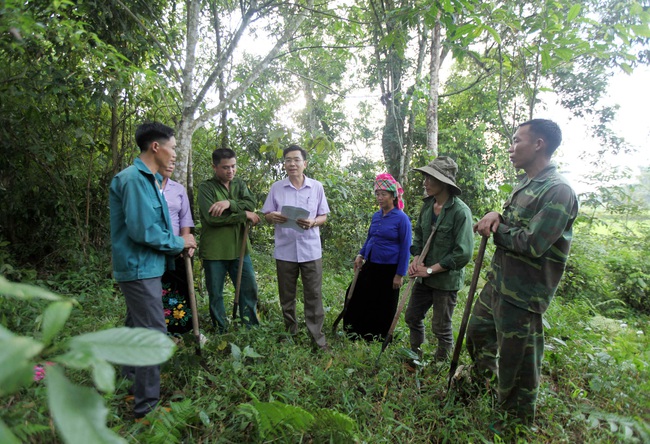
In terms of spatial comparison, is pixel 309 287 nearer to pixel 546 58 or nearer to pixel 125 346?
pixel 546 58

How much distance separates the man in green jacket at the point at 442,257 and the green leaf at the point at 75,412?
2.89 metres

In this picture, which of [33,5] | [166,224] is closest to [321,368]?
[166,224]

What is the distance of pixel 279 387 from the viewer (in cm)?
272

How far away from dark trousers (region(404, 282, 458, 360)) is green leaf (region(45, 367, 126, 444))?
3.03 m

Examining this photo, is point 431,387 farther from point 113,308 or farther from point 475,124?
point 475,124

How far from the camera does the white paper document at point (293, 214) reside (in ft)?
11.5

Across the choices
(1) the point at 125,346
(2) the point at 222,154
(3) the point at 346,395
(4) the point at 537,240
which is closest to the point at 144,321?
(3) the point at 346,395

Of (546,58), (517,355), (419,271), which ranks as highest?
(546,58)

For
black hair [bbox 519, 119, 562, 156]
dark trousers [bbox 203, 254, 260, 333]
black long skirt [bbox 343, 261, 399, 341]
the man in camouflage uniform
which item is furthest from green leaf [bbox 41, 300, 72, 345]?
black long skirt [bbox 343, 261, 399, 341]

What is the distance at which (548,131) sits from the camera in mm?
2342

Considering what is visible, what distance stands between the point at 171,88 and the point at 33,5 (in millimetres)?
1501

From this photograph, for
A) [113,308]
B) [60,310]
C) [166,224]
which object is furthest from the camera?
[113,308]

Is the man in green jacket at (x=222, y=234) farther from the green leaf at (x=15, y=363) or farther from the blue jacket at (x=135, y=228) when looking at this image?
the green leaf at (x=15, y=363)

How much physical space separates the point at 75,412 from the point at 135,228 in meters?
2.04
